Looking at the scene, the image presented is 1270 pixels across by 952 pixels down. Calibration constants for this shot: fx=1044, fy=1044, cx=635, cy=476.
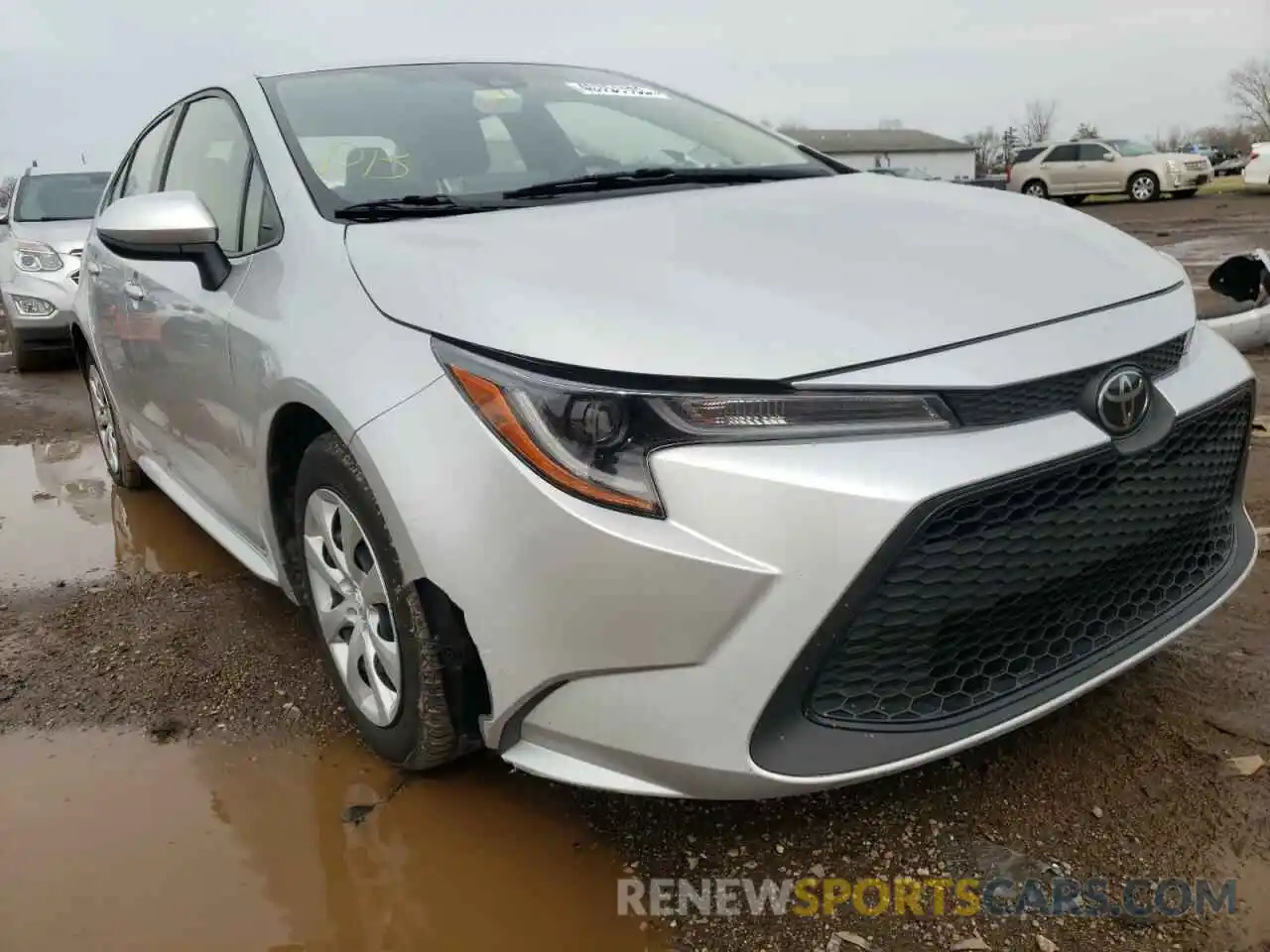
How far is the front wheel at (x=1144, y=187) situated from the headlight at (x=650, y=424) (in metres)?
24.3

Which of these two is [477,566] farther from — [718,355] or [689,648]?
[718,355]

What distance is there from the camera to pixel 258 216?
2.46 meters

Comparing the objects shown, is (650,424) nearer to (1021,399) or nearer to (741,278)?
(741,278)

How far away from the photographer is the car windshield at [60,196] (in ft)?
27.8

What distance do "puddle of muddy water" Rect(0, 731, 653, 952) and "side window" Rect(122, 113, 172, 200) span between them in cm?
206

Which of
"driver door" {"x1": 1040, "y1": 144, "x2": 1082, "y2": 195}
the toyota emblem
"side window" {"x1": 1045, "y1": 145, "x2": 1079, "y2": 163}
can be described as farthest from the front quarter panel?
"side window" {"x1": 1045, "y1": 145, "x2": 1079, "y2": 163}

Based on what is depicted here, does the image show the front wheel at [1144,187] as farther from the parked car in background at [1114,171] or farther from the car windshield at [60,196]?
the car windshield at [60,196]

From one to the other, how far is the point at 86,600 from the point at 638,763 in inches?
96.2

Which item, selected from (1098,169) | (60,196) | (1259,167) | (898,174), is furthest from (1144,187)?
(60,196)

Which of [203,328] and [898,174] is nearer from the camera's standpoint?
[203,328]

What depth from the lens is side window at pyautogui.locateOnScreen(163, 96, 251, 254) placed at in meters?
2.62

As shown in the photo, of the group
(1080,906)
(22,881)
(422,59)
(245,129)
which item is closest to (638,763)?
(1080,906)

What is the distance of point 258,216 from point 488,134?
2.05 feet

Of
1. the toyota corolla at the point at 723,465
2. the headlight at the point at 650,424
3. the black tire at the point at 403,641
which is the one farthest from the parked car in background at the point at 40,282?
the headlight at the point at 650,424
